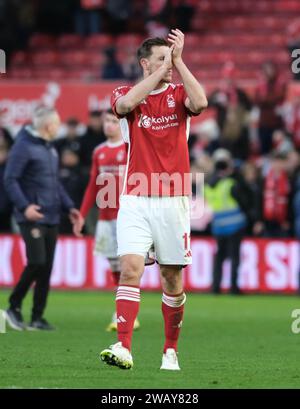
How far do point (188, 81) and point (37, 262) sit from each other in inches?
183

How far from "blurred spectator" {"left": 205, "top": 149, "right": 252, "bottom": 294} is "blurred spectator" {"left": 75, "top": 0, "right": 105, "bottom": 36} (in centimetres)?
774

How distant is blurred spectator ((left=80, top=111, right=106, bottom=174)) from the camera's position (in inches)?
811

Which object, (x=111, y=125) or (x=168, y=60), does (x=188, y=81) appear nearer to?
(x=168, y=60)

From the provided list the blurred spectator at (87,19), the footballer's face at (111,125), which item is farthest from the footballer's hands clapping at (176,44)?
the blurred spectator at (87,19)

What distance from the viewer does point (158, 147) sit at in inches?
376

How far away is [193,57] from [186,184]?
16.8 metres

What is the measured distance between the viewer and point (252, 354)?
1116 cm

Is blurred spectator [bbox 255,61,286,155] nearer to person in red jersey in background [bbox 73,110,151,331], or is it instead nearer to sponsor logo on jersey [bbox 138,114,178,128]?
person in red jersey in background [bbox 73,110,151,331]

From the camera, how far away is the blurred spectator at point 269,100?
850 inches

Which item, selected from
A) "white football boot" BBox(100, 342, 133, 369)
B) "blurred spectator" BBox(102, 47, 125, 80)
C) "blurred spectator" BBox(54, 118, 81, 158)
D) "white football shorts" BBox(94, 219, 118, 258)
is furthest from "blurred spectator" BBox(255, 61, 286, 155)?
"white football boot" BBox(100, 342, 133, 369)

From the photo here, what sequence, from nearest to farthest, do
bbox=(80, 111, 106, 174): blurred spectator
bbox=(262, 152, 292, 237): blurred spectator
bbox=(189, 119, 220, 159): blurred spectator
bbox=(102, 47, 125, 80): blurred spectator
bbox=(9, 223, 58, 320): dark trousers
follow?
1. bbox=(9, 223, 58, 320): dark trousers
2. bbox=(80, 111, 106, 174): blurred spectator
3. bbox=(262, 152, 292, 237): blurred spectator
4. bbox=(189, 119, 220, 159): blurred spectator
5. bbox=(102, 47, 125, 80): blurred spectator

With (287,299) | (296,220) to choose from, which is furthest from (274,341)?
(296,220)

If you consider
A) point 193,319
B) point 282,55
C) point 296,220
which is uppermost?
point 282,55
